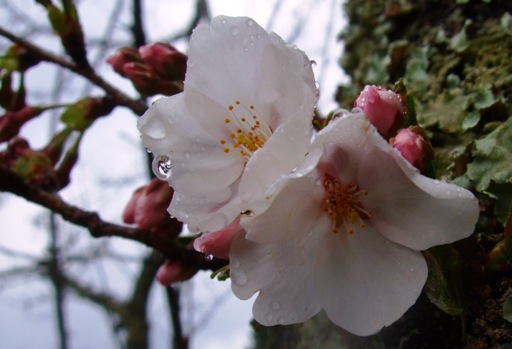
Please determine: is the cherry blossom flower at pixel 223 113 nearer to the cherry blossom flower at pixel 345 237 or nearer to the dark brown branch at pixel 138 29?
the cherry blossom flower at pixel 345 237

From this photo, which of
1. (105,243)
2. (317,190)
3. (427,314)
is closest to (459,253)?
(427,314)

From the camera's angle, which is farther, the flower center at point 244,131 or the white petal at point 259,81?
the flower center at point 244,131

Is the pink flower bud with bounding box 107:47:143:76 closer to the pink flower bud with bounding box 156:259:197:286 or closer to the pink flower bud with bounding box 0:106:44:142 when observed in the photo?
the pink flower bud with bounding box 0:106:44:142

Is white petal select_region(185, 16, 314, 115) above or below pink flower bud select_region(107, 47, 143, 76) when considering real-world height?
above

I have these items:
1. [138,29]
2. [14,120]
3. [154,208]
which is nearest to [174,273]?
[154,208]

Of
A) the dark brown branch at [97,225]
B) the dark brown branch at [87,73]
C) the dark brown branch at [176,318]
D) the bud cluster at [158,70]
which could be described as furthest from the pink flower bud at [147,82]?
the dark brown branch at [176,318]

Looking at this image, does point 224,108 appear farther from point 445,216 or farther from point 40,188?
point 40,188

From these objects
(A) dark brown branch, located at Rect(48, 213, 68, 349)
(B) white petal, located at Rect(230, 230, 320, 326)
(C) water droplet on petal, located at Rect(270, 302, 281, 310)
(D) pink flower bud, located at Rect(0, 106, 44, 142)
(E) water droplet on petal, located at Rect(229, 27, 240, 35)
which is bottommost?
(A) dark brown branch, located at Rect(48, 213, 68, 349)

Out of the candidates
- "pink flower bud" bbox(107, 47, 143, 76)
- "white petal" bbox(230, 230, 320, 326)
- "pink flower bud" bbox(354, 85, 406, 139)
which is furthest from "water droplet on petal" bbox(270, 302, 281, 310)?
"pink flower bud" bbox(107, 47, 143, 76)
